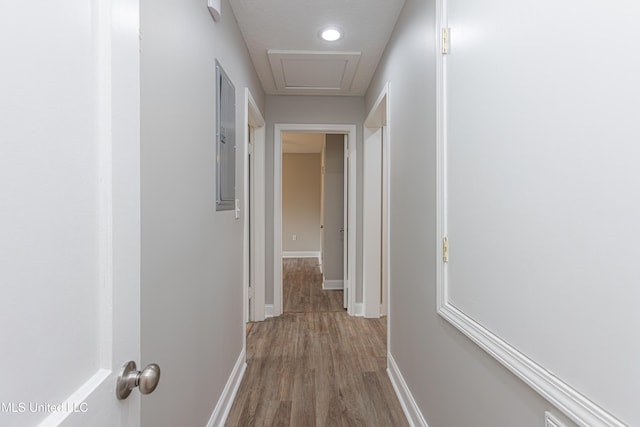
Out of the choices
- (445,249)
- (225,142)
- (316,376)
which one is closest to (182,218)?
(225,142)

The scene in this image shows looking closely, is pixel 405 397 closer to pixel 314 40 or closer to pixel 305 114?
pixel 314 40

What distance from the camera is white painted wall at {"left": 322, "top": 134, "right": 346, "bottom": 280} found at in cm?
443

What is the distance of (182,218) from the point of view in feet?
4.36

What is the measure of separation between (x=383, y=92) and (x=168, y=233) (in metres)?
2.00

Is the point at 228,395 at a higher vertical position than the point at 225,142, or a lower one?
lower

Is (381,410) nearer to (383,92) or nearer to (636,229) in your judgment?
(636,229)

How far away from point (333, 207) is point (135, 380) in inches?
159

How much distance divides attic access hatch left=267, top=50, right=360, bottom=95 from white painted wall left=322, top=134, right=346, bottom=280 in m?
1.01

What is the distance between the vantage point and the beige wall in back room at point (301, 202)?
7688mm

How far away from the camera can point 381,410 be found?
201 cm

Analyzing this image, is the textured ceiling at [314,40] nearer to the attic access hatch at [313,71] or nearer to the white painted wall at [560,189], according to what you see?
the attic access hatch at [313,71]

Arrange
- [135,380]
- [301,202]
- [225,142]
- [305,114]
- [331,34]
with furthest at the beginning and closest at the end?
[301,202], [305,114], [331,34], [225,142], [135,380]

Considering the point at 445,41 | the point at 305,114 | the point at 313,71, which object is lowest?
the point at 445,41

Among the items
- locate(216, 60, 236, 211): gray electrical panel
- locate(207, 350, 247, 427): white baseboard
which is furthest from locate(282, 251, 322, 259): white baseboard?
locate(216, 60, 236, 211): gray electrical panel
